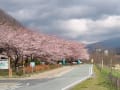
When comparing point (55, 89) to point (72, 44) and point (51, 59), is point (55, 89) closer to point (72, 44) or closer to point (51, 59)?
point (51, 59)

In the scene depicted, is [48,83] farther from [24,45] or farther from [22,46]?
[24,45]

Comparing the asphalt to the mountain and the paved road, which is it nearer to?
the paved road

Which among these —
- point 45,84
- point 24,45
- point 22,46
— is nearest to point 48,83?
point 45,84

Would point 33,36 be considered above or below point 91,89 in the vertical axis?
above

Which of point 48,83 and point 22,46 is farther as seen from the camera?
point 22,46

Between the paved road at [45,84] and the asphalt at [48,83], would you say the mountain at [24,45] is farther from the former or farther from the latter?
the paved road at [45,84]

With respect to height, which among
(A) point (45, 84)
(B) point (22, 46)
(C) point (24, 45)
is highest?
(C) point (24, 45)

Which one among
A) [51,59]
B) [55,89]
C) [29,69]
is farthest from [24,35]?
[55,89]

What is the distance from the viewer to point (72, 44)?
5022 inches

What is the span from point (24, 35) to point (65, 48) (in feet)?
150

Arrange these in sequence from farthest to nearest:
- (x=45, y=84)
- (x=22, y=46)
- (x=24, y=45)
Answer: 1. (x=24, y=45)
2. (x=22, y=46)
3. (x=45, y=84)

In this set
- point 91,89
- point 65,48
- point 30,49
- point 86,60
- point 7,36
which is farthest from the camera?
point 86,60

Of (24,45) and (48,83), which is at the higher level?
(24,45)

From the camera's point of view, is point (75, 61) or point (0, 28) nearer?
point (0, 28)
